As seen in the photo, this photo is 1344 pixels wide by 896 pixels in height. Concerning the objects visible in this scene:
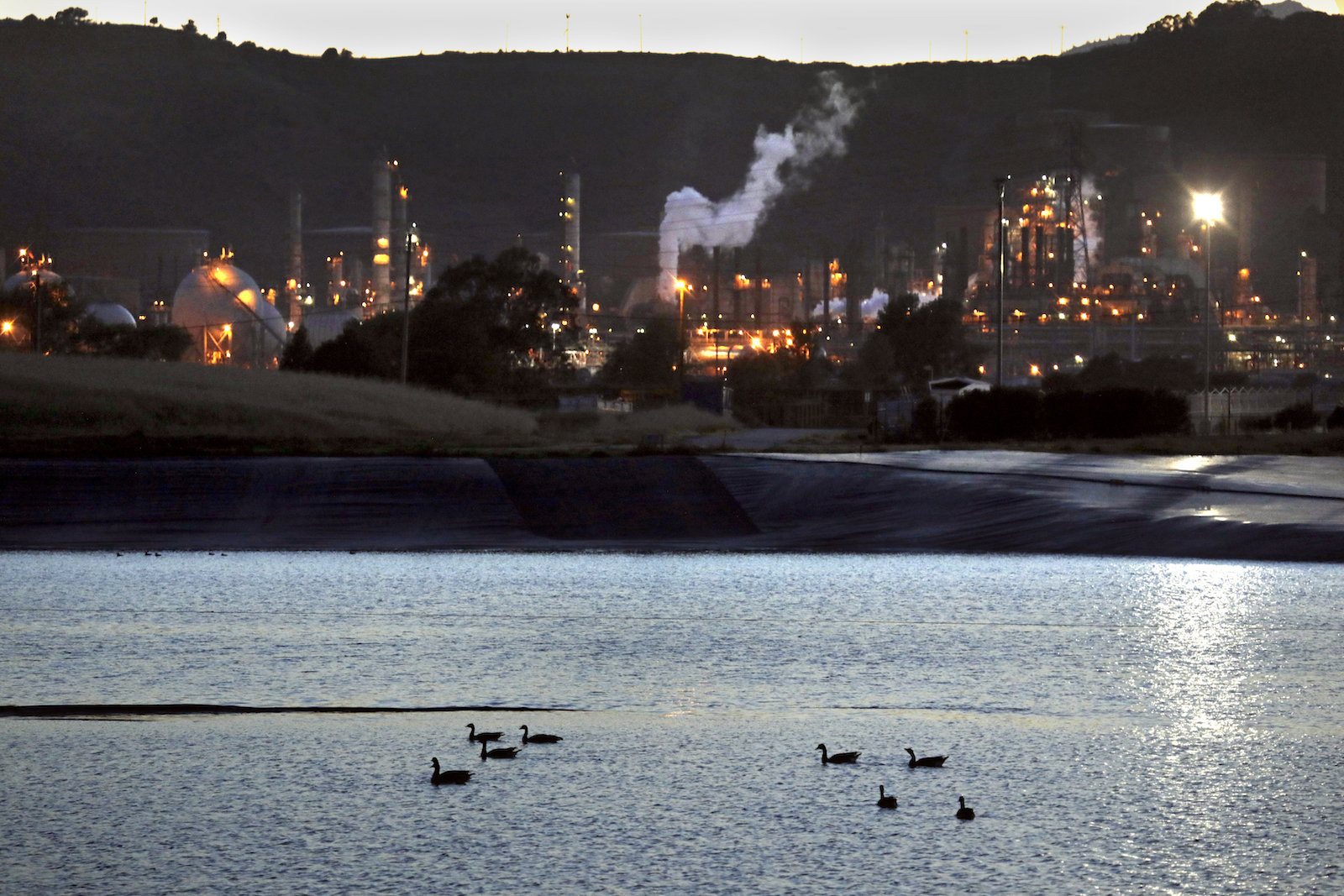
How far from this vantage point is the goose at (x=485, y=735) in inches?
278

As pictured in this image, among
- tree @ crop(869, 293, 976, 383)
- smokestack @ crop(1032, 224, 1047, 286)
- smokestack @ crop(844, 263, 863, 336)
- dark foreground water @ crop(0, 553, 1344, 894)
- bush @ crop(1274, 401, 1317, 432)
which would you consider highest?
smokestack @ crop(1032, 224, 1047, 286)

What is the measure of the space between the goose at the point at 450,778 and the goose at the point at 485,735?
0.58 metres

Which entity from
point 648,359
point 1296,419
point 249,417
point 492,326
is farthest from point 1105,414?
point 648,359

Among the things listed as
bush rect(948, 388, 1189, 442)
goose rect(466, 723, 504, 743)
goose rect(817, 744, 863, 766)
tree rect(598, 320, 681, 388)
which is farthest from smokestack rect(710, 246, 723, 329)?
goose rect(817, 744, 863, 766)

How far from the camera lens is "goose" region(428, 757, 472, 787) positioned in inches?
248

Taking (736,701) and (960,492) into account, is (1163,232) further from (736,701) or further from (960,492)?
(736,701)

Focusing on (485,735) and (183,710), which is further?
(183,710)

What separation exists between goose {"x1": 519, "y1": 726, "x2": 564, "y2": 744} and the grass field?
19.7 meters

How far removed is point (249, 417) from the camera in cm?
3962

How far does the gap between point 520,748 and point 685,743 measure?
803mm

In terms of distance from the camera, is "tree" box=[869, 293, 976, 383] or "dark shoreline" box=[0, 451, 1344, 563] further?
"tree" box=[869, 293, 976, 383]

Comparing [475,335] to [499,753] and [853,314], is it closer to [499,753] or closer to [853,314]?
[499,753]

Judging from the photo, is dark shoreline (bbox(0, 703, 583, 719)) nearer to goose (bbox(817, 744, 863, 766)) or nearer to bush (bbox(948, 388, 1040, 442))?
goose (bbox(817, 744, 863, 766))

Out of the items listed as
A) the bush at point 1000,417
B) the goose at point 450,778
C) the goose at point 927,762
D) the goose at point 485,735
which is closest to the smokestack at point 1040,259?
the bush at point 1000,417
